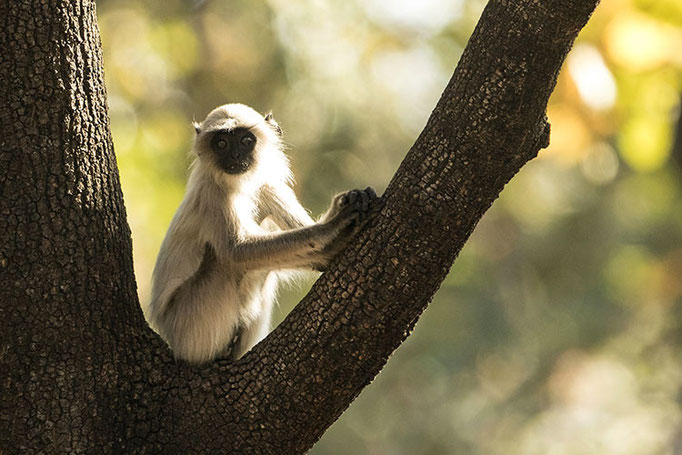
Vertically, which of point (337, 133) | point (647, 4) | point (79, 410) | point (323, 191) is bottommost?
point (79, 410)

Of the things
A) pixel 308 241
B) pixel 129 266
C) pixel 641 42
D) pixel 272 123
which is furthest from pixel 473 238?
pixel 129 266

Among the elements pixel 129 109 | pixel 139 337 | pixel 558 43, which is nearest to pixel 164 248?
pixel 139 337

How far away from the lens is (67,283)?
3.67 metres

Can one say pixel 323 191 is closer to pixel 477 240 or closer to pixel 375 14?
pixel 375 14

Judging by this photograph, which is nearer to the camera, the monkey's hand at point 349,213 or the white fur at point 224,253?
the monkey's hand at point 349,213

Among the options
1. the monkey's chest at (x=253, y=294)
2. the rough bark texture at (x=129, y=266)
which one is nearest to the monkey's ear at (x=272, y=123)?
the monkey's chest at (x=253, y=294)

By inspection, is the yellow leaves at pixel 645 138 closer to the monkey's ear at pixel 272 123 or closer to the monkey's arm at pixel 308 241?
the monkey's ear at pixel 272 123

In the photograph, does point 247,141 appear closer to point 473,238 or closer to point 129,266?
point 129,266

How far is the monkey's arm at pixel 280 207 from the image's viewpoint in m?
5.05

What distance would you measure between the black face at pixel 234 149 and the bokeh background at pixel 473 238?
16.6 feet

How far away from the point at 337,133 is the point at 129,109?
9.31 ft

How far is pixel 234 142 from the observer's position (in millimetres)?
5023

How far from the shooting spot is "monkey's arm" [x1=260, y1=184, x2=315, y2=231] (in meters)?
5.05

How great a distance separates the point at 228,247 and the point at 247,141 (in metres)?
0.74
